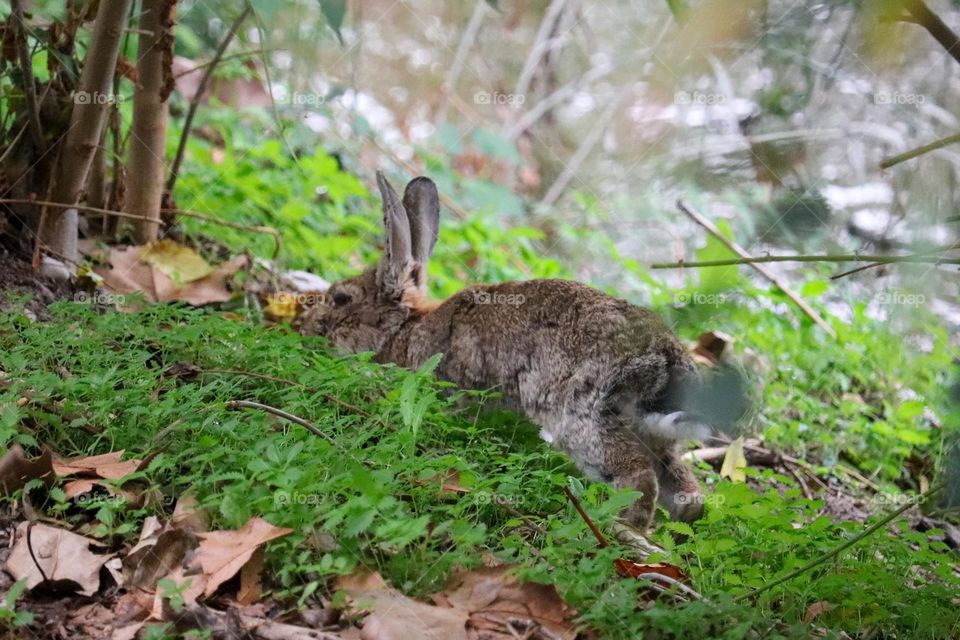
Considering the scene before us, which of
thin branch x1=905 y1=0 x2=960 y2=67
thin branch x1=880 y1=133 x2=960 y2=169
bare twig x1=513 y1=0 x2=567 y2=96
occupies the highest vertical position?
bare twig x1=513 y1=0 x2=567 y2=96

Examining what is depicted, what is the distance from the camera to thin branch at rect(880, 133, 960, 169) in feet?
7.59

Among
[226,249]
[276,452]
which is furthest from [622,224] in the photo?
[276,452]

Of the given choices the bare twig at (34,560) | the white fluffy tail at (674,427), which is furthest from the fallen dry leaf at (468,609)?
the white fluffy tail at (674,427)

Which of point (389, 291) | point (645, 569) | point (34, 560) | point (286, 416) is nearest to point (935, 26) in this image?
point (645, 569)

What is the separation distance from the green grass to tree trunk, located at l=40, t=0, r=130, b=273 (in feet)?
2.86

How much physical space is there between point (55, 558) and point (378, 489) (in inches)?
41.0

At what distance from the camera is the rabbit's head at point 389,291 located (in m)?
5.95

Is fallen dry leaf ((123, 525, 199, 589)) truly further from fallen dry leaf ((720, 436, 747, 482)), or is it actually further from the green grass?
fallen dry leaf ((720, 436, 747, 482))

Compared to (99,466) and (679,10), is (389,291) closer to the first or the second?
(99,466)

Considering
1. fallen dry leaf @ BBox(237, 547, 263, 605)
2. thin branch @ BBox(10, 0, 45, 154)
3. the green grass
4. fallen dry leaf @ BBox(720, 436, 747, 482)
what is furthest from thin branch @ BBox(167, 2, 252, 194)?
fallen dry leaf @ BBox(720, 436, 747, 482)

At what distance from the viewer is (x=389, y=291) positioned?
6.01 meters

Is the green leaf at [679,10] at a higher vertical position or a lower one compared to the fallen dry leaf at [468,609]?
higher

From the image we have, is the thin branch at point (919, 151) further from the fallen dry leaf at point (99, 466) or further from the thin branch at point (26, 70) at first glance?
the thin branch at point (26, 70)

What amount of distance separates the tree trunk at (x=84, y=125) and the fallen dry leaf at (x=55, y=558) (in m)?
2.56
